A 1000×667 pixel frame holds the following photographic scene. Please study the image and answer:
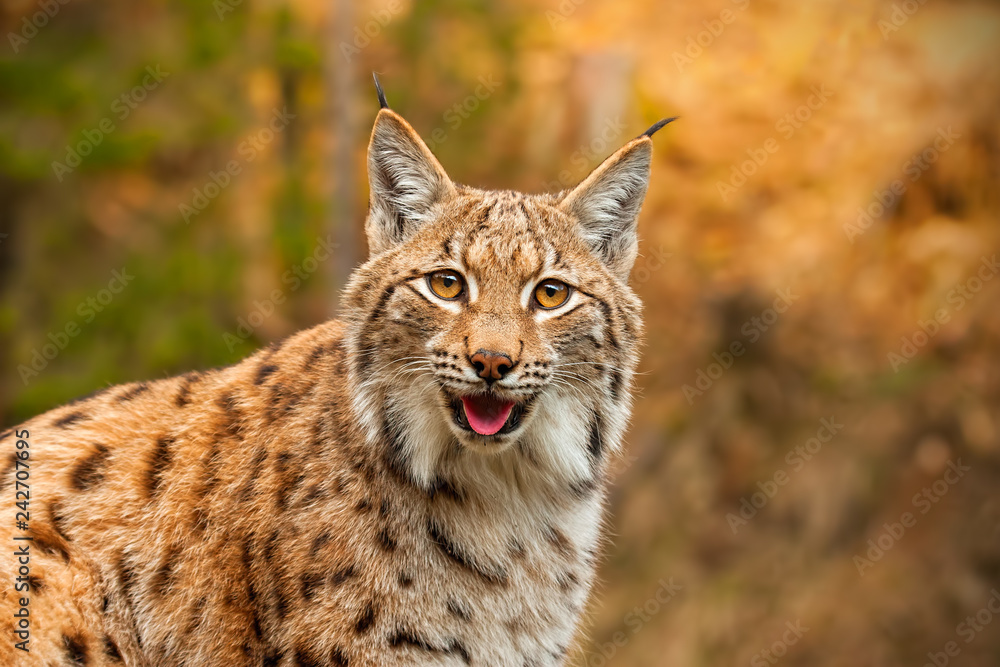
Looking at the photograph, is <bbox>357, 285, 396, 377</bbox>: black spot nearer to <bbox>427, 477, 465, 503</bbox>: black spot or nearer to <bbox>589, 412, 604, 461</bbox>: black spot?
<bbox>427, 477, 465, 503</bbox>: black spot

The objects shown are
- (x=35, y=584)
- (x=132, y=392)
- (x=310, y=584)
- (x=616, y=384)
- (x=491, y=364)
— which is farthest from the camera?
(x=132, y=392)

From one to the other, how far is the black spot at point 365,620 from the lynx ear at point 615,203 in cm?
180

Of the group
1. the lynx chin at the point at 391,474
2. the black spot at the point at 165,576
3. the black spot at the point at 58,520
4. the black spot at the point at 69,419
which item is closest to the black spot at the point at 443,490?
the lynx chin at the point at 391,474

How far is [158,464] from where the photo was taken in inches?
166

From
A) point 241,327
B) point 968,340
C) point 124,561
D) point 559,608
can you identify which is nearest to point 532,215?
point 559,608

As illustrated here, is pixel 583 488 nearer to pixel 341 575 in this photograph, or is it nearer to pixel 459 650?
pixel 459 650

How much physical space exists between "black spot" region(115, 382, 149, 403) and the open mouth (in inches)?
67.5

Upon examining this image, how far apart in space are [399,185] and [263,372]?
3.50 feet

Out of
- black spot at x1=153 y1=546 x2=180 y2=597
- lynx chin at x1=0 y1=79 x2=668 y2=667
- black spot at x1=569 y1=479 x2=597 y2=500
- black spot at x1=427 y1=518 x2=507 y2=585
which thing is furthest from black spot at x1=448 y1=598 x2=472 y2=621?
black spot at x1=153 y1=546 x2=180 y2=597

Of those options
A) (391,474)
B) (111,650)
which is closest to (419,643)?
(391,474)

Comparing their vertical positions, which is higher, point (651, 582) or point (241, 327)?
point (241, 327)

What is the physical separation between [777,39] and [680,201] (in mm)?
2156

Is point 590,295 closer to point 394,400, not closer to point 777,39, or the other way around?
point 394,400

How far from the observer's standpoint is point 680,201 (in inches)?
456
